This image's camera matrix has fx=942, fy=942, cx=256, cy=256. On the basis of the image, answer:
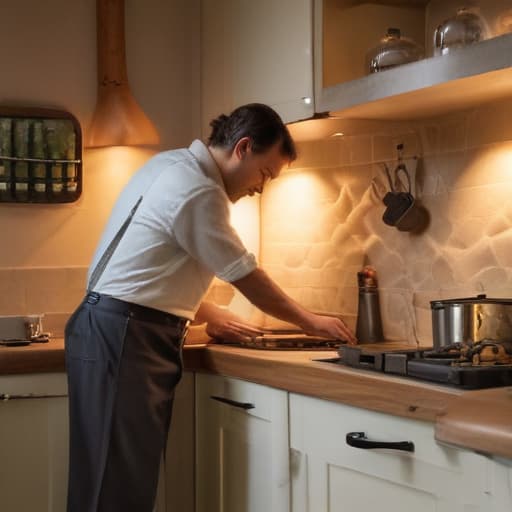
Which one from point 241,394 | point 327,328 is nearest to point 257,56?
point 327,328

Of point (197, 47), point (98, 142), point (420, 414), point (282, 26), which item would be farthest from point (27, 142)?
point (420, 414)

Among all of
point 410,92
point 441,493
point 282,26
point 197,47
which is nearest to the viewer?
point 441,493

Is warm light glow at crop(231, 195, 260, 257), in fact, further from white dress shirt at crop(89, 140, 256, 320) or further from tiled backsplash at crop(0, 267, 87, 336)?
white dress shirt at crop(89, 140, 256, 320)

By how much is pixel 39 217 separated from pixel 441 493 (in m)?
1.66

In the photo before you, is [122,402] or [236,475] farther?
[236,475]

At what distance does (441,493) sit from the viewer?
1.70 m

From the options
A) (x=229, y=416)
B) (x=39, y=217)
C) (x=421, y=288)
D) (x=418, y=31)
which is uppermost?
(x=418, y=31)

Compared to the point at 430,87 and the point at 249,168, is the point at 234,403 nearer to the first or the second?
the point at 249,168

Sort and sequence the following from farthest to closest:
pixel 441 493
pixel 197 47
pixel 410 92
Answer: pixel 197 47 < pixel 410 92 < pixel 441 493

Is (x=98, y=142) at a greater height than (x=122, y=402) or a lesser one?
greater

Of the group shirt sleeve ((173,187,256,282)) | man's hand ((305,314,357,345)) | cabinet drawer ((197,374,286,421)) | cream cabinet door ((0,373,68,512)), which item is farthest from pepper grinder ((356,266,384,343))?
cream cabinet door ((0,373,68,512))

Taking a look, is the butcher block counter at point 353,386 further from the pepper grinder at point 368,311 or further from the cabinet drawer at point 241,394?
the pepper grinder at point 368,311

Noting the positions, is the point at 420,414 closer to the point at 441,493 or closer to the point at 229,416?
the point at 441,493

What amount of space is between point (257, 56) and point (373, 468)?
1281mm
